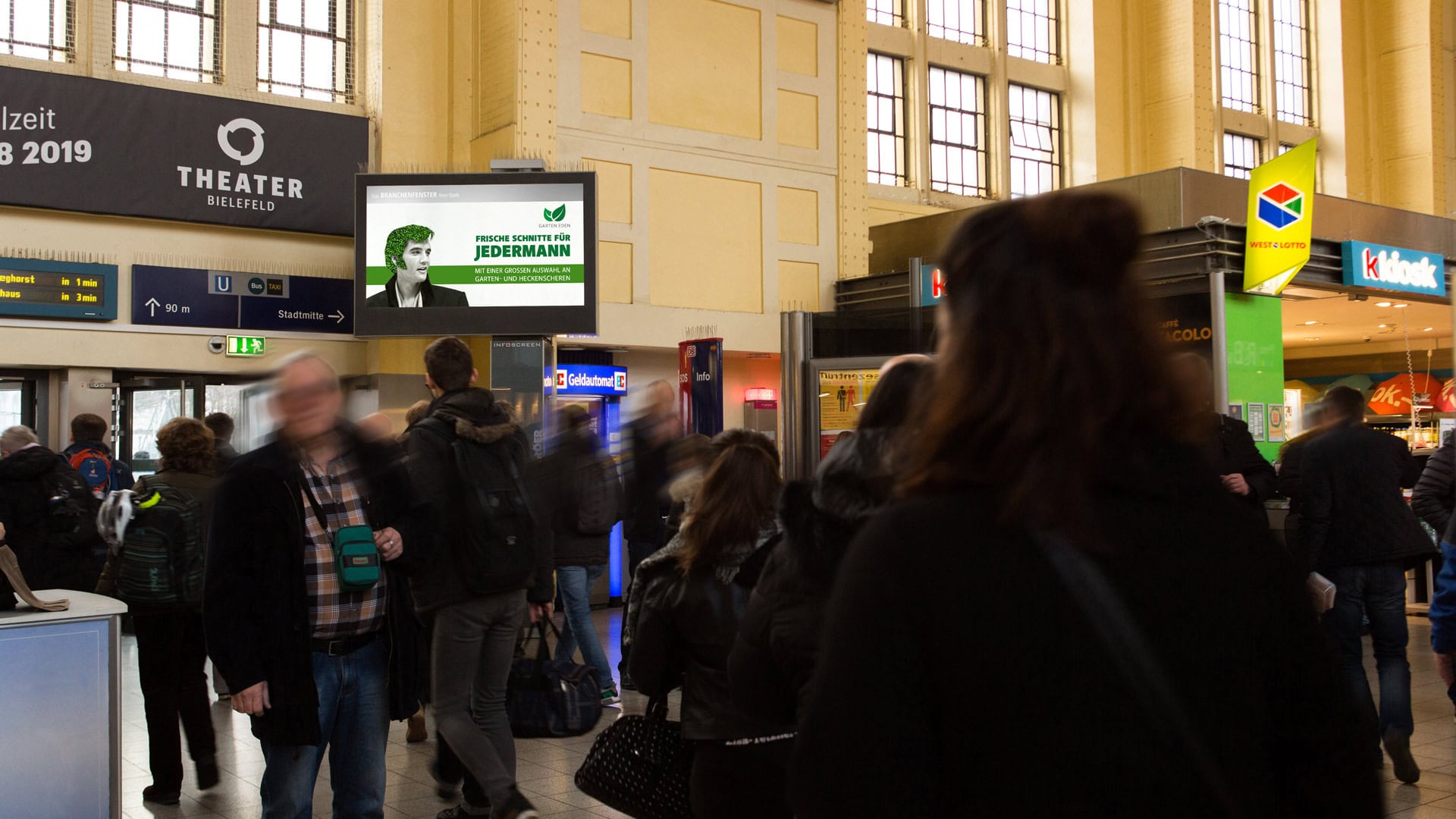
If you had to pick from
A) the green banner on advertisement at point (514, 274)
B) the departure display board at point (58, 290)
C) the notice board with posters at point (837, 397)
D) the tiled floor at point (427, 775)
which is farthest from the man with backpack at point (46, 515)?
the notice board with posters at point (837, 397)

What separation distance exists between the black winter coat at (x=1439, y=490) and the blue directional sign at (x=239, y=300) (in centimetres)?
985

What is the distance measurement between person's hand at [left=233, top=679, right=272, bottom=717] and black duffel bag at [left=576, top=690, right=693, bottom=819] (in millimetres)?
963

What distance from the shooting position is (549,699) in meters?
5.34

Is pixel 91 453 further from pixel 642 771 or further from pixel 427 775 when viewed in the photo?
pixel 642 771

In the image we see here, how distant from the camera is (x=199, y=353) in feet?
40.2

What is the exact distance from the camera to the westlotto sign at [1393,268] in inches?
480

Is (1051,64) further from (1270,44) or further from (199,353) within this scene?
(199,353)

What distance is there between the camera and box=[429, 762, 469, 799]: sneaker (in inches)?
226

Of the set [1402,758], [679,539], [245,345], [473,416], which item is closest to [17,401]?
[245,345]

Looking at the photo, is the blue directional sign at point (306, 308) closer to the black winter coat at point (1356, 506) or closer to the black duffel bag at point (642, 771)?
the black winter coat at point (1356, 506)

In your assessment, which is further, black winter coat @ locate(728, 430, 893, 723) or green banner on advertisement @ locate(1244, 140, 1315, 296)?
green banner on advertisement @ locate(1244, 140, 1315, 296)

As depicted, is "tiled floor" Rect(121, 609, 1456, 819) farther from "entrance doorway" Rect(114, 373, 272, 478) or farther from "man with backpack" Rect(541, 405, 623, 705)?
"entrance doorway" Rect(114, 373, 272, 478)

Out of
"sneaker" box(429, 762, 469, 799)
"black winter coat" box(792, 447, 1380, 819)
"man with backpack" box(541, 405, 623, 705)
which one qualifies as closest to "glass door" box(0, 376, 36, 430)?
"man with backpack" box(541, 405, 623, 705)

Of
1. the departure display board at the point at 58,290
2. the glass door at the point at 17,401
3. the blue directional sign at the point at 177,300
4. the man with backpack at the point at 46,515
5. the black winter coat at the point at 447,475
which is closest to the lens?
the black winter coat at the point at 447,475
